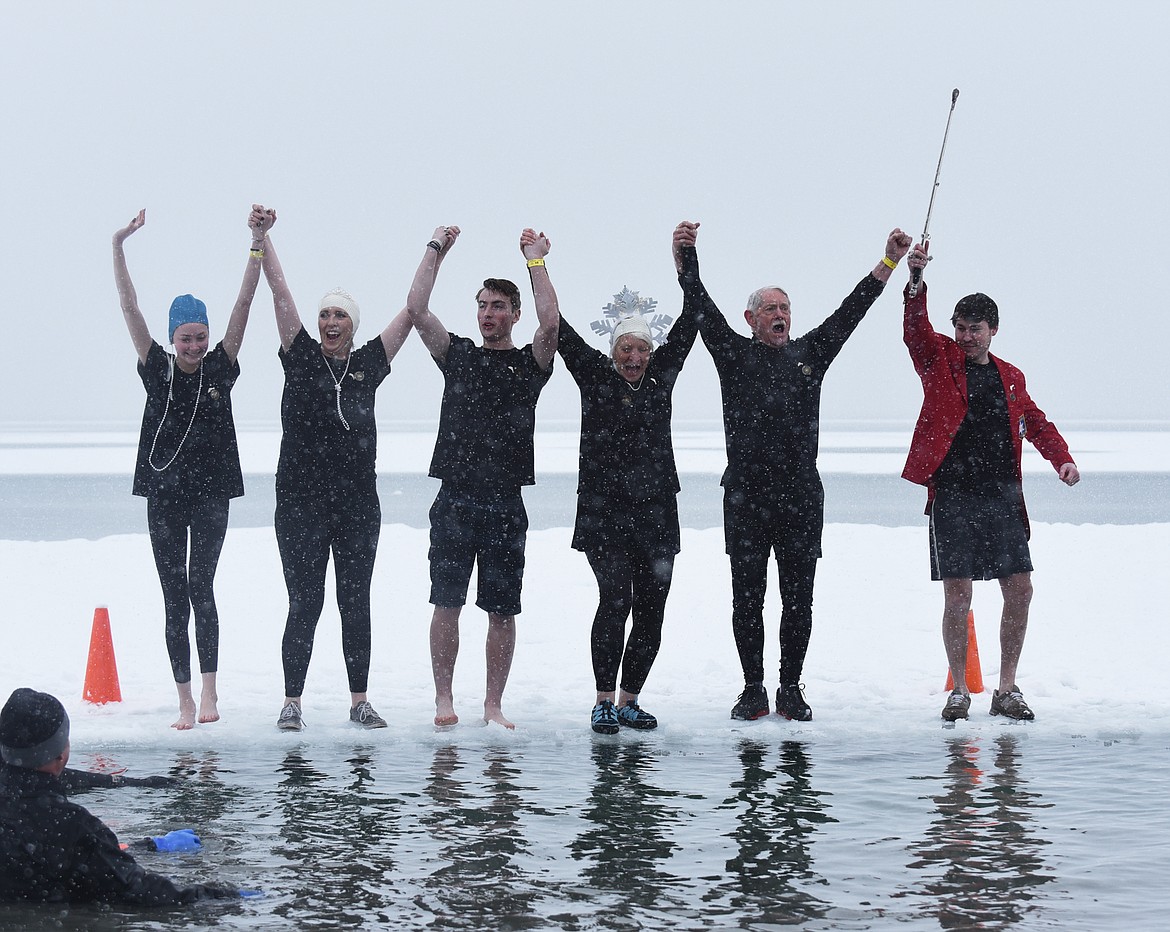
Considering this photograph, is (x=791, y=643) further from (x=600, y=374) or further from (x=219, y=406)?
(x=219, y=406)

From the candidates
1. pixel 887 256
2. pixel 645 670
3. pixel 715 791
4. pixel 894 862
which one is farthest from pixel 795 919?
pixel 887 256

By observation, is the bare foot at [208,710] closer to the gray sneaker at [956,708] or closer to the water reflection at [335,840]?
the water reflection at [335,840]

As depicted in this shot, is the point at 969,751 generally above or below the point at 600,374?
below

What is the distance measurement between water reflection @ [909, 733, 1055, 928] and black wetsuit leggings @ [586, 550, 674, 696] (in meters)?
1.68

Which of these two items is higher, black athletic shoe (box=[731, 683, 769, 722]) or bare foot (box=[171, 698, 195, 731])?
black athletic shoe (box=[731, 683, 769, 722])

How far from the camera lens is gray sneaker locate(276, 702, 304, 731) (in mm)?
7223

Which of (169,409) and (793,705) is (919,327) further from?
(169,409)

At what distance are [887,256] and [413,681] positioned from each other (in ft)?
12.6

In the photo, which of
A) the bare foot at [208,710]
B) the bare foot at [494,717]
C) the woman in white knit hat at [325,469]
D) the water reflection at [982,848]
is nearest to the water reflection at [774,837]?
the water reflection at [982,848]

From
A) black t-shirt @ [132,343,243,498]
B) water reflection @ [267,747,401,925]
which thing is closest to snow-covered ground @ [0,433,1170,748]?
water reflection @ [267,747,401,925]

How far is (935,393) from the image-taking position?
755 cm

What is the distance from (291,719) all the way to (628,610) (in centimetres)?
185

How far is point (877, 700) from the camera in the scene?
812 cm

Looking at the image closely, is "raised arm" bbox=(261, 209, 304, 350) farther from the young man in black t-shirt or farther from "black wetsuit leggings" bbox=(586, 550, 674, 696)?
"black wetsuit leggings" bbox=(586, 550, 674, 696)
